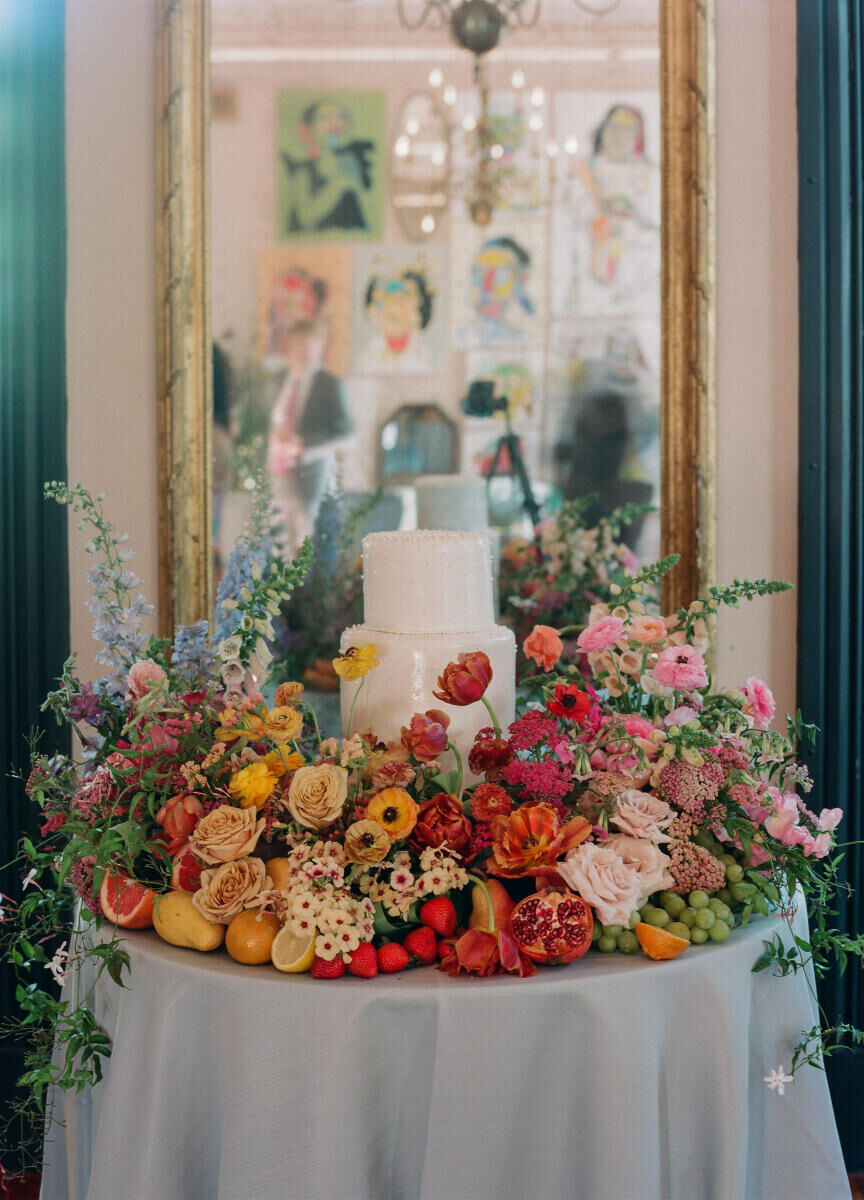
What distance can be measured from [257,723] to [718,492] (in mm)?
1655

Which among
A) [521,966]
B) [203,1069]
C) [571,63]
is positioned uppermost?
[571,63]

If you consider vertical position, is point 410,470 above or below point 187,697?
above

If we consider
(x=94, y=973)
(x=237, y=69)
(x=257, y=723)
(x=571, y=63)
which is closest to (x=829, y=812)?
Result: (x=257, y=723)

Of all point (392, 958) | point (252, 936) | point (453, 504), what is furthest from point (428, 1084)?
point (453, 504)

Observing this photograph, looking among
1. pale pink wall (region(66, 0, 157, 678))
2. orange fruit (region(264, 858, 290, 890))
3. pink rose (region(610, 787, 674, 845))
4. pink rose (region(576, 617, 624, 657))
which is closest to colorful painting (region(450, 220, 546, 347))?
pale pink wall (region(66, 0, 157, 678))

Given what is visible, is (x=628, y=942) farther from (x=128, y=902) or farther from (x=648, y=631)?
(x=128, y=902)

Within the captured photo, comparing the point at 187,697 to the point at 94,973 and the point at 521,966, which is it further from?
the point at 521,966

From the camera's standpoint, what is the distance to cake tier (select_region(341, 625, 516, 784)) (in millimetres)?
1701

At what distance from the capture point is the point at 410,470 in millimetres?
2822

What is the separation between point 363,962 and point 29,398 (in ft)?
6.26

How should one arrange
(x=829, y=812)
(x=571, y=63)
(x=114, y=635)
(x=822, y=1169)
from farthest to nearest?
(x=571, y=63), (x=114, y=635), (x=829, y=812), (x=822, y=1169)

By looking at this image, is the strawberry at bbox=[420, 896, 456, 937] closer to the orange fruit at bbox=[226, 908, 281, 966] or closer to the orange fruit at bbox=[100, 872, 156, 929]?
the orange fruit at bbox=[226, 908, 281, 966]

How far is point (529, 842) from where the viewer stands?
1.44 metres

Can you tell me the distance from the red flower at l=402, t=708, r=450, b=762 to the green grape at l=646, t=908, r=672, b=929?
354 millimetres
